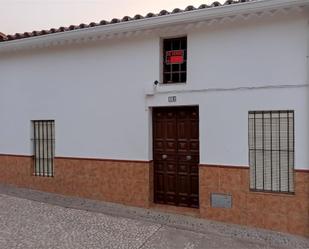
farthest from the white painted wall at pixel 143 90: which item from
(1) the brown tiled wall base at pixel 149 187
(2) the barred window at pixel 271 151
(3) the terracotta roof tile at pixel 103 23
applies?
(3) the terracotta roof tile at pixel 103 23

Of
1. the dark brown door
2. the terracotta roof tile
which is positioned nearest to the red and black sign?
the terracotta roof tile

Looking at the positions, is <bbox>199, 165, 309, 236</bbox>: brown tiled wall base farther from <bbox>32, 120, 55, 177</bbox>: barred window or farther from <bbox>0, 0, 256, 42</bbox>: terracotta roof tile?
<bbox>32, 120, 55, 177</bbox>: barred window

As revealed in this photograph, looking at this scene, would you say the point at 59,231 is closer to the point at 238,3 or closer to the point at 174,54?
the point at 174,54

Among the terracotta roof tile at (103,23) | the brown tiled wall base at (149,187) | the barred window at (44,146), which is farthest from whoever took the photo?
the barred window at (44,146)

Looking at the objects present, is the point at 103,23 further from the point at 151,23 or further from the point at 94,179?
the point at 94,179

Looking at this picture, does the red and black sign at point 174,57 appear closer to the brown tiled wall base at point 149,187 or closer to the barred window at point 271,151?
the barred window at point 271,151

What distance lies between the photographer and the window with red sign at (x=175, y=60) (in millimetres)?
7734

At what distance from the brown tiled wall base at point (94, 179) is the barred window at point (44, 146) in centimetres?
19

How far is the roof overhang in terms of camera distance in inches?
243

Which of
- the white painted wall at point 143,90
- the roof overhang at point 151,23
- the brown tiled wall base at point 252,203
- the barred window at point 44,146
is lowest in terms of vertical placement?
the brown tiled wall base at point 252,203

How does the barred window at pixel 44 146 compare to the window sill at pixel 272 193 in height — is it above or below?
above

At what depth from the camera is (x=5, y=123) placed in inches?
407

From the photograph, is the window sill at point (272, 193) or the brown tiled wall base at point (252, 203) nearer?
the brown tiled wall base at point (252, 203)

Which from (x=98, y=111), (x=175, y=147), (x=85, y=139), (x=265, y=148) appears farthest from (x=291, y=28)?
(x=85, y=139)
